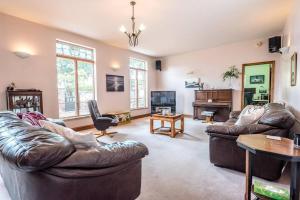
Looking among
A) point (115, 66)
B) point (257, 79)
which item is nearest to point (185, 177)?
A: point (115, 66)

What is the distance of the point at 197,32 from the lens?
199 inches

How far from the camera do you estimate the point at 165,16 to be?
3930mm

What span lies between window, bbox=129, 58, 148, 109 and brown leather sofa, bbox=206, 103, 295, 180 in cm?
506

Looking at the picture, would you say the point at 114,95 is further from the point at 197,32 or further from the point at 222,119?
the point at 222,119

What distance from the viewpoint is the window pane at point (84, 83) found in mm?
5450

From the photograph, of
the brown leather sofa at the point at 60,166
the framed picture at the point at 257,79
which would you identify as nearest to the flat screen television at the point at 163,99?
the framed picture at the point at 257,79

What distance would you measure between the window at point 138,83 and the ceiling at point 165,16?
208 cm

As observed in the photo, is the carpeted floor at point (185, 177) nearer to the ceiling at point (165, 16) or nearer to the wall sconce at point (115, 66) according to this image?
the ceiling at point (165, 16)

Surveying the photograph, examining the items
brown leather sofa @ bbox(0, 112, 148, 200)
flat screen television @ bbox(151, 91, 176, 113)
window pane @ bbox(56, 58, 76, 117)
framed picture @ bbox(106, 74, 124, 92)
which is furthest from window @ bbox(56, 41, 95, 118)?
brown leather sofa @ bbox(0, 112, 148, 200)

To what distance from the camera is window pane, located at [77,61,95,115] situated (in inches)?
215

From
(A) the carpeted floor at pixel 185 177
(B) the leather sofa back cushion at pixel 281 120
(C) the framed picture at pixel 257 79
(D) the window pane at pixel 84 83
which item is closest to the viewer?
(A) the carpeted floor at pixel 185 177

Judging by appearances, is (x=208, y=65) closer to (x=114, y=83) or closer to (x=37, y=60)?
(x=114, y=83)

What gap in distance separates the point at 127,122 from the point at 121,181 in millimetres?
5060

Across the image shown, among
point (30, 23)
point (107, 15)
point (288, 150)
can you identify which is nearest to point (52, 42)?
point (30, 23)
